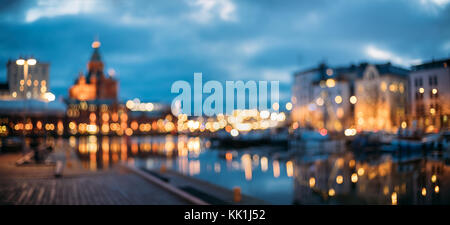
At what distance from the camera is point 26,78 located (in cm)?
1877

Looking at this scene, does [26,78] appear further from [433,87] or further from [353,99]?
[353,99]

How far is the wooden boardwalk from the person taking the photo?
10141mm

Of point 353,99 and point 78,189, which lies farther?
point 353,99

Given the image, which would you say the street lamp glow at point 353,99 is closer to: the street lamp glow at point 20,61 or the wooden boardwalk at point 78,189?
the wooden boardwalk at point 78,189

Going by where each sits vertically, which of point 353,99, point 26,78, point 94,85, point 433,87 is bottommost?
point 433,87

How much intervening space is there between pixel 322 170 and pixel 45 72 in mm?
20179

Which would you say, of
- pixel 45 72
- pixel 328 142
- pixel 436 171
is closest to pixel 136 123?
pixel 328 142

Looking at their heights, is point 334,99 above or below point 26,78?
above

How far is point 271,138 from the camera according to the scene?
49.5 metres

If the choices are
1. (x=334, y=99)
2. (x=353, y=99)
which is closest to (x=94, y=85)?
(x=334, y=99)

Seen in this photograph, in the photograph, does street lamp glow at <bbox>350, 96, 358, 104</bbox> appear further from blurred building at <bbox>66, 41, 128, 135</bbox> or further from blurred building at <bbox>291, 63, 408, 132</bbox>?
blurred building at <bbox>66, 41, 128, 135</bbox>

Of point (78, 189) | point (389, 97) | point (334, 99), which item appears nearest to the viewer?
point (78, 189)

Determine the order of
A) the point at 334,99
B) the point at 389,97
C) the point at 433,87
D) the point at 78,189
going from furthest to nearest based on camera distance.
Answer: the point at 334,99 < the point at 389,97 < the point at 433,87 < the point at 78,189

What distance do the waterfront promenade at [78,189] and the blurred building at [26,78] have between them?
5642mm
